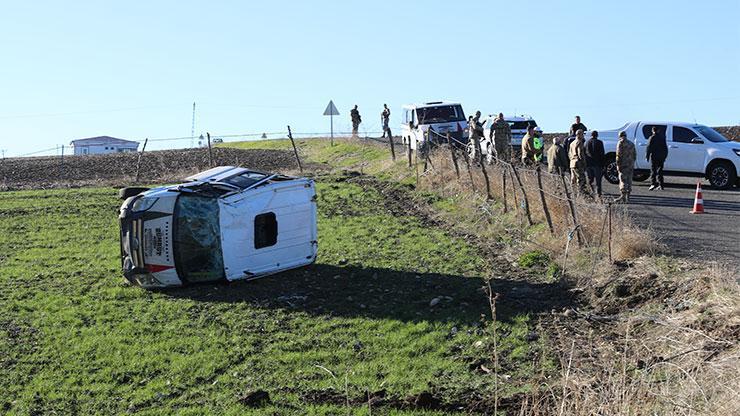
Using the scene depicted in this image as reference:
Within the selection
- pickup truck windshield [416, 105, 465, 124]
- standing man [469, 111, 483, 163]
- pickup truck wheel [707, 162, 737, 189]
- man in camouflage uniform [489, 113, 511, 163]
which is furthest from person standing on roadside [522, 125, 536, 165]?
pickup truck windshield [416, 105, 465, 124]

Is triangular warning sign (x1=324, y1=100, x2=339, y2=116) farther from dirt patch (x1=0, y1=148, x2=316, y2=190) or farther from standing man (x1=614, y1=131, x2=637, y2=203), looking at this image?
standing man (x1=614, y1=131, x2=637, y2=203)

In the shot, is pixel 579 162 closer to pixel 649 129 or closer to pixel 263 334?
pixel 649 129

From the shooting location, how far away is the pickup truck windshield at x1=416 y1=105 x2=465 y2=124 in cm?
3416

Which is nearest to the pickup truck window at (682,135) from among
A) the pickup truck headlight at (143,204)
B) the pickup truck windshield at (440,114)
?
the pickup truck windshield at (440,114)

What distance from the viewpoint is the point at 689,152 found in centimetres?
2578

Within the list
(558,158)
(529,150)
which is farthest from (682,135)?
(558,158)

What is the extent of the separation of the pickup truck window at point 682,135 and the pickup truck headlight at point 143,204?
14.9 m

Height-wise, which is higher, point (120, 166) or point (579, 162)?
point (579, 162)

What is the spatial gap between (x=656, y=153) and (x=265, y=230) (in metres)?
11.7

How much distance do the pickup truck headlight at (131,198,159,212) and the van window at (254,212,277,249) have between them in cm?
175

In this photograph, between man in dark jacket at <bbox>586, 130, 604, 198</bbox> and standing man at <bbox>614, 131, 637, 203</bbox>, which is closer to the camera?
standing man at <bbox>614, 131, 637, 203</bbox>

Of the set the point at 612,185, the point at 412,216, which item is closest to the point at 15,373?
the point at 412,216

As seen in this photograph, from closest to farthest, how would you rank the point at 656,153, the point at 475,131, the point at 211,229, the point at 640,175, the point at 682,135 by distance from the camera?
1. the point at 211,229
2. the point at 656,153
3. the point at 682,135
4. the point at 640,175
5. the point at 475,131

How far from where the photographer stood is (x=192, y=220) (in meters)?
16.5
